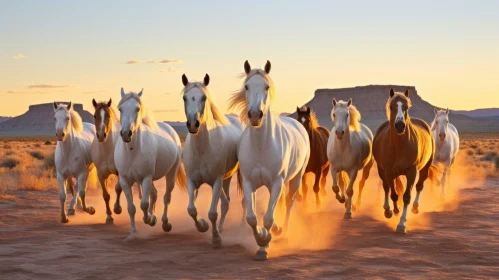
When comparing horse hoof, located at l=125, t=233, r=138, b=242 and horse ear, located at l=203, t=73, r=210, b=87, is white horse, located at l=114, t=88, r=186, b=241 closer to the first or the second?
horse hoof, located at l=125, t=233, r=138, b=242

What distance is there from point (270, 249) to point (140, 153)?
2.67 meters

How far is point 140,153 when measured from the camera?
8898 millimetres

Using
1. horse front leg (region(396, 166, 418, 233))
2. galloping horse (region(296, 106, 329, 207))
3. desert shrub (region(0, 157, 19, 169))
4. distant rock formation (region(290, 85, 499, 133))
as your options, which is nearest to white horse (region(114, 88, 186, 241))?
galloping horse (region(296, 106, 329, 207))

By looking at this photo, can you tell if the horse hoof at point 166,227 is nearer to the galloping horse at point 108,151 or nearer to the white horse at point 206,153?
the white horse at point 206,153

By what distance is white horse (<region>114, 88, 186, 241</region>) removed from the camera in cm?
831

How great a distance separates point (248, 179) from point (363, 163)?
542 centimetres

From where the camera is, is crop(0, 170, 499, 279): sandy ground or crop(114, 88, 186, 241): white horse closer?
crop(0, 170, 499, 279): sandy ground

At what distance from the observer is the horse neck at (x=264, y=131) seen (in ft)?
→ 24.3

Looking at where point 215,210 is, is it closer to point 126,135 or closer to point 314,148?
point 126,135

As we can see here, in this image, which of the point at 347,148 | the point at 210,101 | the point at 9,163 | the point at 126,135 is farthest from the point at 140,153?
the point at 9,163

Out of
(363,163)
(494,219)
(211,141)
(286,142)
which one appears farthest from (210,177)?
(494,219)

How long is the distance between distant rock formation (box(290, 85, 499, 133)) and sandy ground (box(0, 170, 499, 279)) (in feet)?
431

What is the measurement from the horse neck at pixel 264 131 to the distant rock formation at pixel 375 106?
134859 millimetres

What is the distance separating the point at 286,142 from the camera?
25.8 ft
